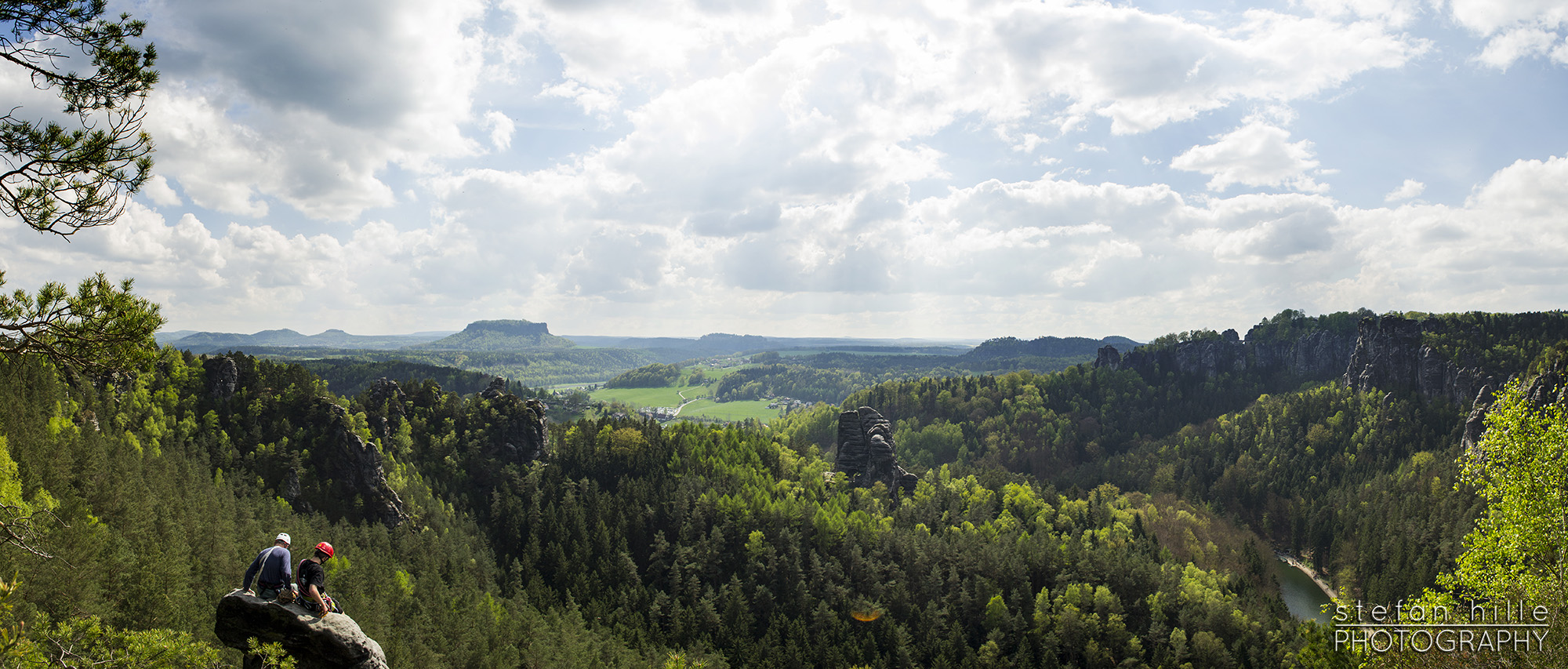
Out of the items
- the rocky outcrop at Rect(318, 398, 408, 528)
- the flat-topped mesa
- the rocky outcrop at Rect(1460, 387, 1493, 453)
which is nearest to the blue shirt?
the rocky outcrop at Rect(318, 398, 408, 528)

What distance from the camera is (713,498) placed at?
117m

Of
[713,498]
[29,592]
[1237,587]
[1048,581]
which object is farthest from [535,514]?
[1237,587]

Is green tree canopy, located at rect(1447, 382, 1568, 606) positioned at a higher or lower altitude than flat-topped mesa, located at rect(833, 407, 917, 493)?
higher

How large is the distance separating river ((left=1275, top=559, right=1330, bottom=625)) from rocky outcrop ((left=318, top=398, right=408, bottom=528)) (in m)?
159

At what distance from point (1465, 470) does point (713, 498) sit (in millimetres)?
97227

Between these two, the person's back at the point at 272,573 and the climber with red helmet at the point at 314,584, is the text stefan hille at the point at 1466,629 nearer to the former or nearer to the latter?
the climber with red helmet at the point at 314,584

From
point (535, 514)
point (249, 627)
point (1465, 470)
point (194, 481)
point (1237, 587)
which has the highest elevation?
point (1465, 470)

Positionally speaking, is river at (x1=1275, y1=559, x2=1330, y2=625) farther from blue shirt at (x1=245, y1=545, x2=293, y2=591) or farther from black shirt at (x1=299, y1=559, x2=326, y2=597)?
blue shirt at (x1=245, y1=545, x2=293, y2=591)

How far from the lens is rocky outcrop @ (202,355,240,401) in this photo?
105875 millimetres

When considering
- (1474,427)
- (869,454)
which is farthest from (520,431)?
(1474,427)

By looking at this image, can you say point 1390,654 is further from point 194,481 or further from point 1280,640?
point 194,481

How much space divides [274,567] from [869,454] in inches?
5527

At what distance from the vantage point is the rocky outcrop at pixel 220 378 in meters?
106

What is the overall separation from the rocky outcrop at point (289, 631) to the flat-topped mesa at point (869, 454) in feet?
436
